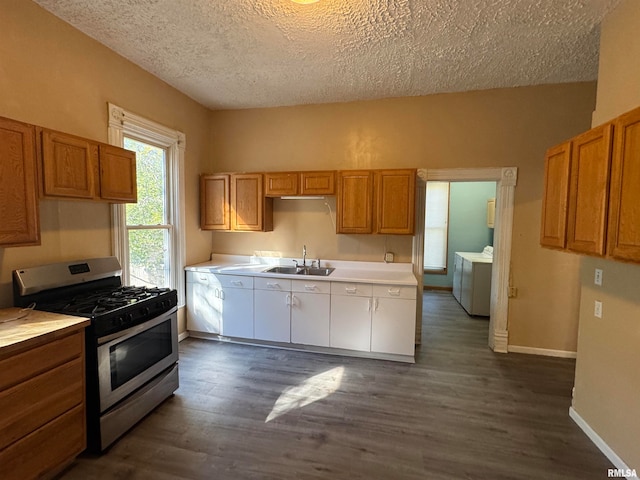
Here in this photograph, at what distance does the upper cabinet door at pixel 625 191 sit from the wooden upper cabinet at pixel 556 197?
1.25 feet

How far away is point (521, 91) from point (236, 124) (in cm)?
352

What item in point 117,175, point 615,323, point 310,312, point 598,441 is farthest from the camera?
point 310,312

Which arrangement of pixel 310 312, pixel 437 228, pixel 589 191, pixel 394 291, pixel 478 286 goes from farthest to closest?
pixel 437 228
pixel 478 286
pixel 310 312
pixel 394 291
pixel 589 191

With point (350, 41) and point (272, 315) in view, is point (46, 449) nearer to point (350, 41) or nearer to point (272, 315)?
point (272, 315)

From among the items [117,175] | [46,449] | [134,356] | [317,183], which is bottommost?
[46,449]

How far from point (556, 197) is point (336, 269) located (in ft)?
7.90

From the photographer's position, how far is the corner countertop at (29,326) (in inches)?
59.8

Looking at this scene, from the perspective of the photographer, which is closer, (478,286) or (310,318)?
(310,318)

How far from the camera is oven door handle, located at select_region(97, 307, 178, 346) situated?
197 centimetres

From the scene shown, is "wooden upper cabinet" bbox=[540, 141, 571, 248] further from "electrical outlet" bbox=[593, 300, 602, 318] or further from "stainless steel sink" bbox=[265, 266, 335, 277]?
"stainless steel sink" bbox=[265, 266, 335, 277]

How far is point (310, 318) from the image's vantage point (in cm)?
351

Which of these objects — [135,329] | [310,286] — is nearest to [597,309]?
[310,286]

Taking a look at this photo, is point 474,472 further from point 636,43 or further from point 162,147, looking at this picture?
point 162,147

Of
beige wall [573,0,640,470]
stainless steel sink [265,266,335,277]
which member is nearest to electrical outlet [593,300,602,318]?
beige wall [573,0,640,470]
